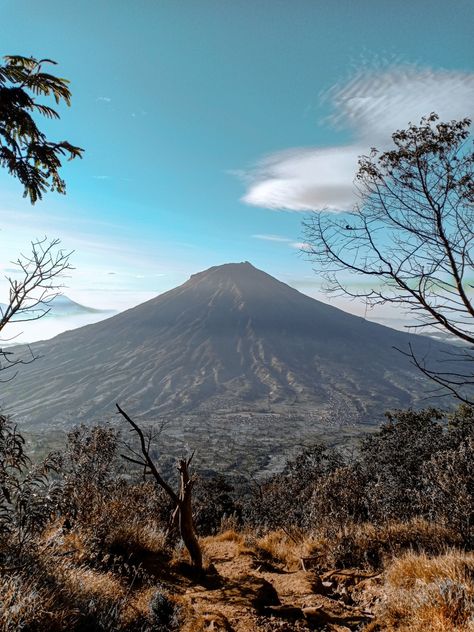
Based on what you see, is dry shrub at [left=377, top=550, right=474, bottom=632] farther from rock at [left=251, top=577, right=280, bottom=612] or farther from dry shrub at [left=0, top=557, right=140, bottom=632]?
dry shrub at [left=0, top=557, right=140, bottom=632]

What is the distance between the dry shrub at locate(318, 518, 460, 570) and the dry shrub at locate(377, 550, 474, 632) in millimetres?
2123

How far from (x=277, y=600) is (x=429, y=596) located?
2.69 m

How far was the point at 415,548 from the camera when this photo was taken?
27.9 ft

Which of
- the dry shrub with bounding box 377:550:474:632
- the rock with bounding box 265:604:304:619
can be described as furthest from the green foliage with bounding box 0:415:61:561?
the dry shrub with bounding box 377:550:474:632

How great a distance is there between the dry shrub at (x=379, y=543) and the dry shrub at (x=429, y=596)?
2123 mm

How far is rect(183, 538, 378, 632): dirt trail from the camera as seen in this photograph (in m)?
5.51

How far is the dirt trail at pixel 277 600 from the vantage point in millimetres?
5512

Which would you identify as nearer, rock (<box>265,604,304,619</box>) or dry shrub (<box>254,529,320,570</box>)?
rock (<box>265,604,304,619</box>)

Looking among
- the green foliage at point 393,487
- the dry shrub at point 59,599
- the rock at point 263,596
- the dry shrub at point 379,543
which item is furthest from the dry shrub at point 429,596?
the dry shrub at point 59,599

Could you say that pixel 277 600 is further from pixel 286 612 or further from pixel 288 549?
pixel 288 549

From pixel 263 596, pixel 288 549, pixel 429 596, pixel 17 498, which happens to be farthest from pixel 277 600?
pixel 17 498

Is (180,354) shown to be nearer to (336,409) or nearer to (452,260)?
(336,409)

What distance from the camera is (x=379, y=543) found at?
8.75m

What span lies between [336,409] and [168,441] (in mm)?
73359
